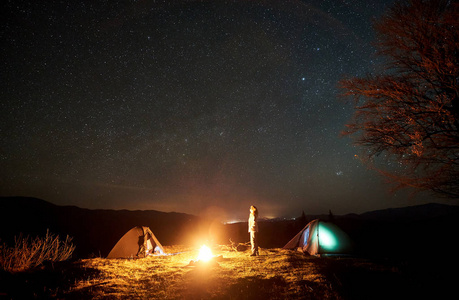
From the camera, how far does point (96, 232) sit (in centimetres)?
4975

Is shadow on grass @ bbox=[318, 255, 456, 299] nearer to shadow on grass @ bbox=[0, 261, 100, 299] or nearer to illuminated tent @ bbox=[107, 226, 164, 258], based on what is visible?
shadow on grass @ bbox=[0, 261, 100, 299]

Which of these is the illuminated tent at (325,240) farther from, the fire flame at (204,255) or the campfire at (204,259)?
the fire flame at (204,255)

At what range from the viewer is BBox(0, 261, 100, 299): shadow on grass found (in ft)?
16.6

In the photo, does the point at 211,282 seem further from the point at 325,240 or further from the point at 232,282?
the point at 325,240

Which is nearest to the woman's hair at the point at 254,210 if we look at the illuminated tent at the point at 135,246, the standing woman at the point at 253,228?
the standing woman at the point at 253,228

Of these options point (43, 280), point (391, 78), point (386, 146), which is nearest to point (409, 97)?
point (391, 78)

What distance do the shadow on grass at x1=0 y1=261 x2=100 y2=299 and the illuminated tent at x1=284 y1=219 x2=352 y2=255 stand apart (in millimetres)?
→ 8379

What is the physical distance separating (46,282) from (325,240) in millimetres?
9846

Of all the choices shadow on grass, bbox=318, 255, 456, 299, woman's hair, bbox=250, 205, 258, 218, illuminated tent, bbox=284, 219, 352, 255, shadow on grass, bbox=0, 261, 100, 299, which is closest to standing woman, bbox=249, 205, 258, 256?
woman's hair, bbox=250, 205, 258, 218

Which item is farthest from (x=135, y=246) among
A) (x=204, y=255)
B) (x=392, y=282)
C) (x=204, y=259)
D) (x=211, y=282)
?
(x=392, y=282)

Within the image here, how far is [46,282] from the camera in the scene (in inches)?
232

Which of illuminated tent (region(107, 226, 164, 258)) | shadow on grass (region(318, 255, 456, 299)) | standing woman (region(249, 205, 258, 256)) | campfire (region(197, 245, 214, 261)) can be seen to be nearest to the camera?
shadow on grass (region(318, 255, 456, 299))

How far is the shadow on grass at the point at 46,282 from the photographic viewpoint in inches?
200

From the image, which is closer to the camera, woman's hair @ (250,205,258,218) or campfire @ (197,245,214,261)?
campfire @ (197,245,214,261)
